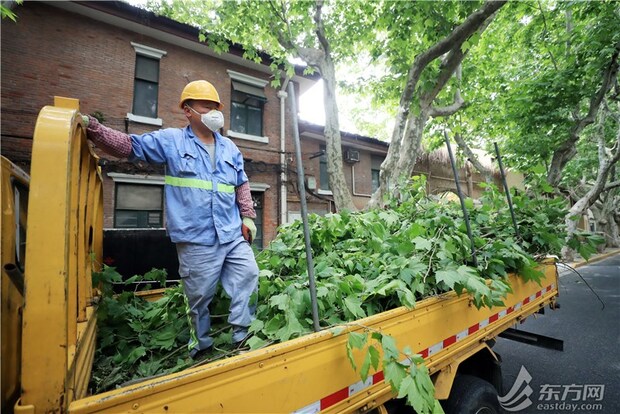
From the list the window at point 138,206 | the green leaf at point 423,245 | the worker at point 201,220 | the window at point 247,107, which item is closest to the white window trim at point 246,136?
the window at point 247,107


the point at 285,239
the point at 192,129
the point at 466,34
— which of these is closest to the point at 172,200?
the point at 192,129

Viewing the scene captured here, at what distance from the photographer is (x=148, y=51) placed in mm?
8234

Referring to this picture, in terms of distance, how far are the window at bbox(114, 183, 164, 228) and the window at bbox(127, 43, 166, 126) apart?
1.80 m

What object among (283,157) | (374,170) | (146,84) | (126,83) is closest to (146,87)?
(146,84)

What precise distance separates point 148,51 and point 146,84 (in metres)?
0.87

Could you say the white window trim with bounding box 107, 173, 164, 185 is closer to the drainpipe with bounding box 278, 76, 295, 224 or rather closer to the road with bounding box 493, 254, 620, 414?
the drainpipe with bounding box 278, 76, 295, 224

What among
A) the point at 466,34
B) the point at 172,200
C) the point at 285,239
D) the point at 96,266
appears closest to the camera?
the point at 172,200

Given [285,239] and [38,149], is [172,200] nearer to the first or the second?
[38,149]

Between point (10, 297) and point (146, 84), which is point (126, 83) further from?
point (10, 297)

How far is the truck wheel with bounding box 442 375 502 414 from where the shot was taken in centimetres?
202

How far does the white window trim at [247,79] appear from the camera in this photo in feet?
31.4

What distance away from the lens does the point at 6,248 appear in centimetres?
114

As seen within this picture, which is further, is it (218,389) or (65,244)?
(218,389)

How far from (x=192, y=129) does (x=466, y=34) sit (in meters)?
4.98
